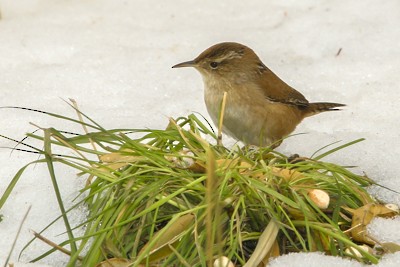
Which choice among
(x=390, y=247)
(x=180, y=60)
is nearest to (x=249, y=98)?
(x=180, y=60)

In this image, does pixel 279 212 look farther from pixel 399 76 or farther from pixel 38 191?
pixel 399 76

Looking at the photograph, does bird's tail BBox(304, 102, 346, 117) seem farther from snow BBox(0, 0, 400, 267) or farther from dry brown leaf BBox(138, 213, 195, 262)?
dry brown leaf BBox(138, 213, 195, 262)

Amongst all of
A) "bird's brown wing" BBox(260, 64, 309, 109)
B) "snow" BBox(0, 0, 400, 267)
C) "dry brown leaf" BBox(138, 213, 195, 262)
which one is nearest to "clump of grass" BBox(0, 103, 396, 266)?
"dry brown leaf" BBox(138, 213, 195, 262)

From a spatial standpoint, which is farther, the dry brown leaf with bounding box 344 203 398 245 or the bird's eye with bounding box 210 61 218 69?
the bird's eye with bounding box 210 61 218 69

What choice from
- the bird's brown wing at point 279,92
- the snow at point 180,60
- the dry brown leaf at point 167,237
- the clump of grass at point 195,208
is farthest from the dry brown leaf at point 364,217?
the bird's brown wing at point 279,92

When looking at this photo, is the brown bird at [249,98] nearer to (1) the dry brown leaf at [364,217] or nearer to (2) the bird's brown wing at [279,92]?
(2) the bird's brown wing at [279,92]

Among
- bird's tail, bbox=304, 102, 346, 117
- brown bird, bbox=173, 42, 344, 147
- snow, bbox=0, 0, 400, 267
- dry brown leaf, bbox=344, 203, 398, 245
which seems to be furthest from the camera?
bird's tail, bbox=304, 102, 346, 117
